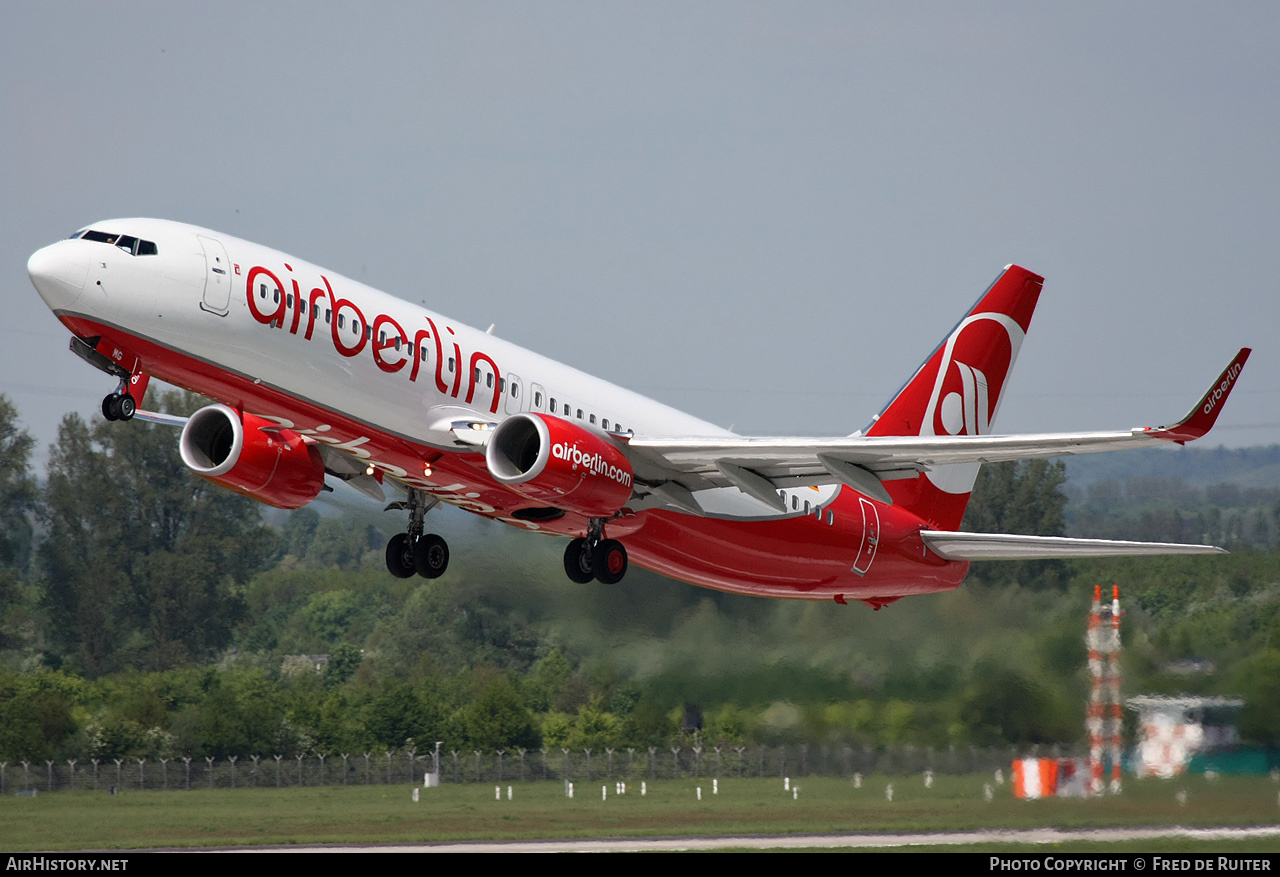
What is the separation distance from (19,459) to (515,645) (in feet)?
141

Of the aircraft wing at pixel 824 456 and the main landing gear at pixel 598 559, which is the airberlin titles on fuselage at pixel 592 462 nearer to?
the aircraft wing at pixel 824 456

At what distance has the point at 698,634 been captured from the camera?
3206 cm

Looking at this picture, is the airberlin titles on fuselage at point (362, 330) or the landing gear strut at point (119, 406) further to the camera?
the airberlin titles on fuselage at point (362, 330)

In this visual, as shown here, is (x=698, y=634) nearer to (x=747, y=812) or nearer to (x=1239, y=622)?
(x=747, y=812)

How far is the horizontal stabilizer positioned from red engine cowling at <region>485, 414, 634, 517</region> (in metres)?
8.06

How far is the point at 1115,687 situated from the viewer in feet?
92.4

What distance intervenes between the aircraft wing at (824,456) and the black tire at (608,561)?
153 cm

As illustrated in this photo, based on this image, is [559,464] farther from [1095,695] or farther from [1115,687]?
[1115,687]

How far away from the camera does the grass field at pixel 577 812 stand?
86.7 ft

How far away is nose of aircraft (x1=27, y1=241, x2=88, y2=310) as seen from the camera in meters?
21.2

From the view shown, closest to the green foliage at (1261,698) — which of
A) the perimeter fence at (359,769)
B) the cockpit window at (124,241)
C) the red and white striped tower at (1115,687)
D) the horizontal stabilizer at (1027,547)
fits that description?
the red and white striped tower at (1115,687)

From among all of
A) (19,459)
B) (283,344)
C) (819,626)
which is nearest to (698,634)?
(819,626)

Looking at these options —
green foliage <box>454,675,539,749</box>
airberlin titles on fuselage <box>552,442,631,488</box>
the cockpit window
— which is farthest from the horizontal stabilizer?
green foliage <box>454,675,539,749</box>
